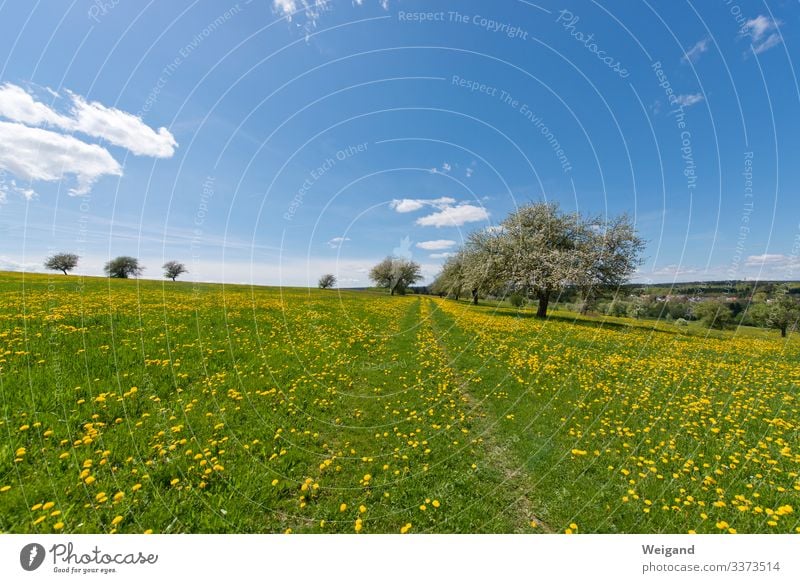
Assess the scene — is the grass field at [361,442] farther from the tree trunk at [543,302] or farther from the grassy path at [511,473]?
the tree trunk at [543,302]

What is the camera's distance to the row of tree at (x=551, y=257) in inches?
1264

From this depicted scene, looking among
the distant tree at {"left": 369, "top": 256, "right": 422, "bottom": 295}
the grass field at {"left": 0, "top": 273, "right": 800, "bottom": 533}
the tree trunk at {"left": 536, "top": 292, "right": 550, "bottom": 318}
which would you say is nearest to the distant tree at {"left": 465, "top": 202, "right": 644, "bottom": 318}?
the tree trunk at {"left": 536, "top": 292, "right": 550, "bottom": 318}

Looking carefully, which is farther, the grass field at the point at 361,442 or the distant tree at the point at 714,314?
the distant tree at the point at 714,314

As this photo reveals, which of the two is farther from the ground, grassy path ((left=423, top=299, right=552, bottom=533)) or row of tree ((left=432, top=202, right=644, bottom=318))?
row of tree ((left=432, top=202, right=644, bottom=318))

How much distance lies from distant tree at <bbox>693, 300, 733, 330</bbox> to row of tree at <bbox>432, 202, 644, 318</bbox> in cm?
3138

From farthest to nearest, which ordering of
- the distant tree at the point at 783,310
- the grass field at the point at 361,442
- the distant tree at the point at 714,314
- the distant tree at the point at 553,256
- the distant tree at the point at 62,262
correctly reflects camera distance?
the distant tree at the point at 62,262, the distant tree at the point at 714,314, the distant tree at the point at 783,310, the distant tree at the point at 553,256, the grass field at the point at 361,442

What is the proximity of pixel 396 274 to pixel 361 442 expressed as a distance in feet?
315

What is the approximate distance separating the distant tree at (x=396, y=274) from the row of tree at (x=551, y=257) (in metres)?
65.2

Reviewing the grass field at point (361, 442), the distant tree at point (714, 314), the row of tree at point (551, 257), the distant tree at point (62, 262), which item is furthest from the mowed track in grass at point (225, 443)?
the distant tree at point (62, 262)

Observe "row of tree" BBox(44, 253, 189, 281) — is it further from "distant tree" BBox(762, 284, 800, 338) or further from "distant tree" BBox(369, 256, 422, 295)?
"distant tree" BBox(762, 284, 800, 338)

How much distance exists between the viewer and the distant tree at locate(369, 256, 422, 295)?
103m

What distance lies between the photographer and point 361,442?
6434 mm

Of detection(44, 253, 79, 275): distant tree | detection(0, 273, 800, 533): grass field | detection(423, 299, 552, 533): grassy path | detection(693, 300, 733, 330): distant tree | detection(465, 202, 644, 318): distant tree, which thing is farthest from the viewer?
detection(44, 253, 79, 275): distant tree
